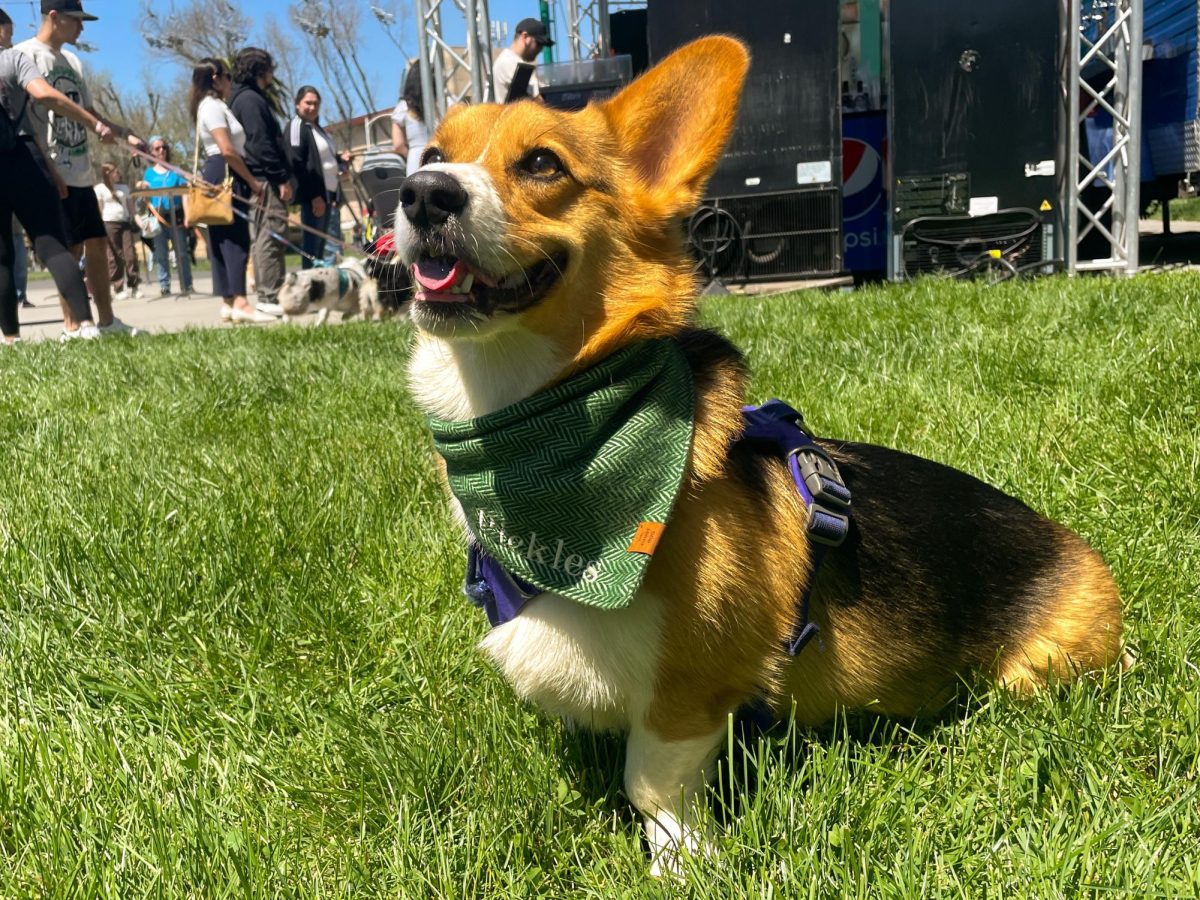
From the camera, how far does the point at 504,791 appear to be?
5.60 feet

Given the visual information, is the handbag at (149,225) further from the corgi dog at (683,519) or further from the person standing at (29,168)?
the corgi dog at (683,519)

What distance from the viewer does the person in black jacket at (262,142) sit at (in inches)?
334

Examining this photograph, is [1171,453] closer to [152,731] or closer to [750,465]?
[750,465]

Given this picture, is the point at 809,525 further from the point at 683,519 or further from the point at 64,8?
the point at 64,8

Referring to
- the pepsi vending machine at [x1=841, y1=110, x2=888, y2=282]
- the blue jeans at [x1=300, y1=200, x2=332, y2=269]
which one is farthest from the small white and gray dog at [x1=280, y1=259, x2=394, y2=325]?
the pepsi vending machine at [x1=841, y1=110, x2=888, y2=282]

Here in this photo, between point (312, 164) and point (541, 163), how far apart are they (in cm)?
846

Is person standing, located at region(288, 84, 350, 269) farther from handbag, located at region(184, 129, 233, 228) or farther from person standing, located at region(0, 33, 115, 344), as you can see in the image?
person standing, located at region(0, 33, 115, 344)

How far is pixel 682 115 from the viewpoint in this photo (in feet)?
6.34

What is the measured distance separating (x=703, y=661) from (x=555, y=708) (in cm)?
32

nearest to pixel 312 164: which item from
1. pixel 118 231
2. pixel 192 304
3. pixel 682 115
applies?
pixel 192 304

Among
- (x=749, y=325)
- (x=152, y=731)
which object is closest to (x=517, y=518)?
(x=152, y=731)

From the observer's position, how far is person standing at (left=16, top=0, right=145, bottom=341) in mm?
6648

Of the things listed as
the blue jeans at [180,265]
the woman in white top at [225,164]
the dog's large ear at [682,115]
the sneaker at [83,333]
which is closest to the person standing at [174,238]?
the blue jeans at [180,265]

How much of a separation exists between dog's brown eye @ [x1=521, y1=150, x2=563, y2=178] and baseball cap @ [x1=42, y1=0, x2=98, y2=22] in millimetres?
6754
